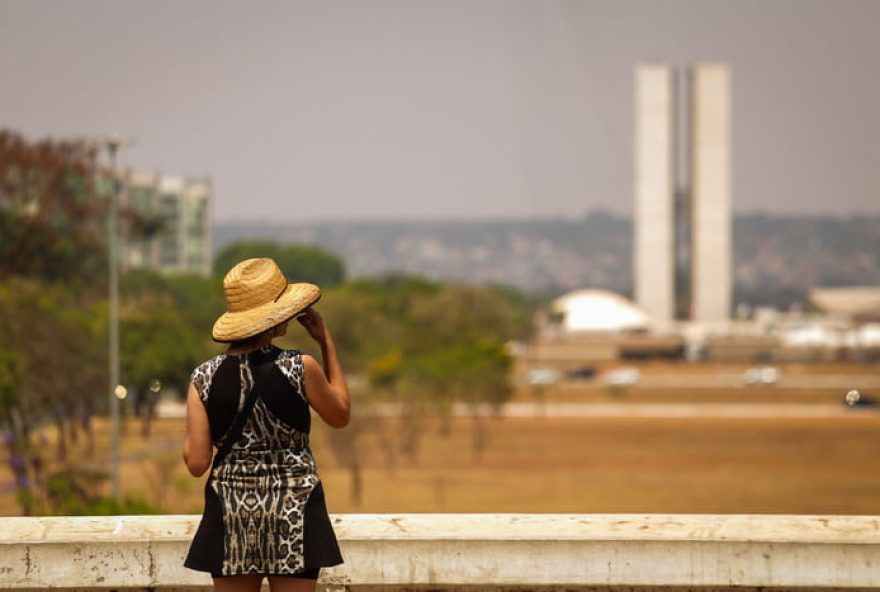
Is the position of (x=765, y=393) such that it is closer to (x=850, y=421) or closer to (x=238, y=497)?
(x=850, y=421)

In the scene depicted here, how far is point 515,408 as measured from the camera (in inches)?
3538

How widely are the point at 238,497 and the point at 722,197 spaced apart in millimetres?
192746

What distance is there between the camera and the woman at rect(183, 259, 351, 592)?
6125mm

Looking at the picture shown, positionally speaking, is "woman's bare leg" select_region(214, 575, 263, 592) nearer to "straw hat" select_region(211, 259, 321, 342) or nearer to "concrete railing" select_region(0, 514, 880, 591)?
"straw hat" select_region(211, 259, 321, 342)

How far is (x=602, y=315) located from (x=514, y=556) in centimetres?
18459

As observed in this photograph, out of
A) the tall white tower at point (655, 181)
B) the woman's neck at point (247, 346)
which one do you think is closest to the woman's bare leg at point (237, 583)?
the woman's neck at point (247, 346)

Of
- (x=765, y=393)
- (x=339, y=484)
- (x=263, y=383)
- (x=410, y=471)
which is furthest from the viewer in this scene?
(x=765, y=393)

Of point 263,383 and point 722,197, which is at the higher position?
point 722,197

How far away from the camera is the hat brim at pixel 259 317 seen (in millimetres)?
6176

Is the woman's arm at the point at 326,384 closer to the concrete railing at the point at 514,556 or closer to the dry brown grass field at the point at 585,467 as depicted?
the concrete railing at the point at 514,556

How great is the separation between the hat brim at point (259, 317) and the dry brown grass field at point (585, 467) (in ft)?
86.5

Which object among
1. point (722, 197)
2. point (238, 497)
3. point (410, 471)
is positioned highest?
point (722, 197)

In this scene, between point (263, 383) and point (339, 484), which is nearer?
point (263, 383)

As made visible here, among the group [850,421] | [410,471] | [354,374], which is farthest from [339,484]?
[850,421]
